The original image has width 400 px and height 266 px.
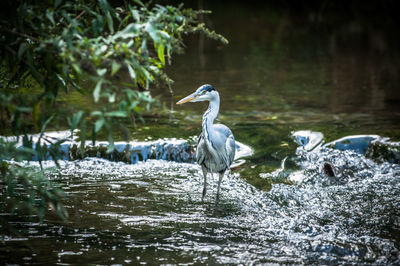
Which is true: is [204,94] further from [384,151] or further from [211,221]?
[384,151]

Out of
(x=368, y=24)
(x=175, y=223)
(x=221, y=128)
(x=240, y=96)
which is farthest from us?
(x=368, y=24)

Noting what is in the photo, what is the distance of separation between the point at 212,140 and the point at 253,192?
0.78 metres

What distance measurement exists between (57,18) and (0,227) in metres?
1.87

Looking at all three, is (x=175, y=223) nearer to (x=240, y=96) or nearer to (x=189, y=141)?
(x=189, y=141)

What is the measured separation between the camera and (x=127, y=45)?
3.16 m

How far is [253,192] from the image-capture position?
5.82 m

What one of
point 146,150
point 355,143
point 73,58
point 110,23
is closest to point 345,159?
point 355,143

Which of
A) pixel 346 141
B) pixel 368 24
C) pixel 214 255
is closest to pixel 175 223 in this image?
pixel 214 255

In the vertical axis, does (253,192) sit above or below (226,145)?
below

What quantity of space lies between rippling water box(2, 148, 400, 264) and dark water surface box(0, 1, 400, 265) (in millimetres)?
11

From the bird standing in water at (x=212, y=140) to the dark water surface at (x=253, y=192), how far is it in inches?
15.1

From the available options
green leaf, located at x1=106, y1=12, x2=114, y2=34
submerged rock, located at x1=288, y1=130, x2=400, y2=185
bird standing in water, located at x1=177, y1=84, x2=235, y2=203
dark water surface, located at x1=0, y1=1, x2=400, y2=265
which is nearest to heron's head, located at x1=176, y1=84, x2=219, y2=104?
bird standing in water, located at x1=177, y1=84, x2=235, y2=203

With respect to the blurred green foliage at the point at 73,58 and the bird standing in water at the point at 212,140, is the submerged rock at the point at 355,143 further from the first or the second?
the blurred green foliage at the point at 73,58

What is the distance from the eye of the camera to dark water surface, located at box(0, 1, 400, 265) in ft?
13.8
